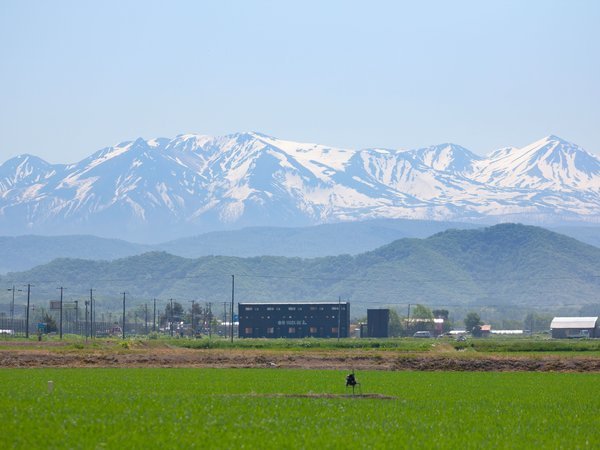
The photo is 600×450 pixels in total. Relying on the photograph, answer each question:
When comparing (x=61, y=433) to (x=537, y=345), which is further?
(x=537, y=345)

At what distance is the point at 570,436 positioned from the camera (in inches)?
1387

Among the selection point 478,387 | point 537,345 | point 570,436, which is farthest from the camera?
point 537,345

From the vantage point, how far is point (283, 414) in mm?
38250

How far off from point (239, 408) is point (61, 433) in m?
9.48

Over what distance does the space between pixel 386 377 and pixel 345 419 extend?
25418 mm

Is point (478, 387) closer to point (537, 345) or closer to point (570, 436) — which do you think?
point (570, 436)

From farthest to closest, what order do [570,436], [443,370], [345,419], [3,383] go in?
[443,370]
[3,383]
[345,419]
[570,436]

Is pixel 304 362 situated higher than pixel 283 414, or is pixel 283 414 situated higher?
pixel 283 414

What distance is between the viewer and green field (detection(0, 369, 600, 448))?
31.8m

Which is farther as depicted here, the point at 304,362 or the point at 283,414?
the point at 304,362

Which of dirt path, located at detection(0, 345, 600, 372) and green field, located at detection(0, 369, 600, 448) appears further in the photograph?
dirt path, located at detection(0, 345, 600, 372)

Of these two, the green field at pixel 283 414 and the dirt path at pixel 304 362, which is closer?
the green field at pixel 283 414

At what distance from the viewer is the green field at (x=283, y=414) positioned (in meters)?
31.8

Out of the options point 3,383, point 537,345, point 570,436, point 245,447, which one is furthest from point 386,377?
point 537,345
